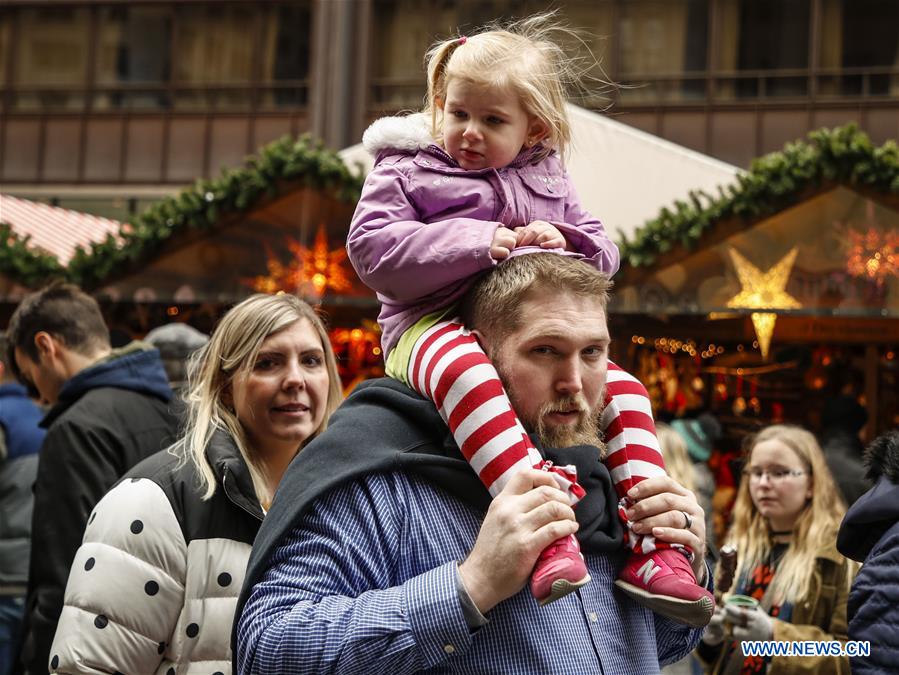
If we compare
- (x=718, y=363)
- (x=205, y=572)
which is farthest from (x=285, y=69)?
(x=205, y=572)

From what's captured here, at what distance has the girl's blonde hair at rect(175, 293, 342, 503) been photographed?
3.18m

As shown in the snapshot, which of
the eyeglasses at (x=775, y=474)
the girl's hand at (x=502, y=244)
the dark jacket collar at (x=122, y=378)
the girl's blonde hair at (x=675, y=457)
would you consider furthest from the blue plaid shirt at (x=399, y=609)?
the girl's blonde hair at (x=675, y=457)

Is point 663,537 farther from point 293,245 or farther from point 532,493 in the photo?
point 293,245

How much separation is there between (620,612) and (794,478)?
2807 mm

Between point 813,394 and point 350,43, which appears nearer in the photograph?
point 813,394

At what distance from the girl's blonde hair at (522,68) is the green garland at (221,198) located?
15.8 feet

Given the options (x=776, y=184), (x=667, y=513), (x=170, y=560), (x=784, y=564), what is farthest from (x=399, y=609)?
(x=776, y=184)

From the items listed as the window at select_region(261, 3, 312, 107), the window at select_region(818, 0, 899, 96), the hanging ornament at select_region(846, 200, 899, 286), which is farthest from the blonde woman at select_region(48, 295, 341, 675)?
the window at select_region(261, 3, 312, 107)

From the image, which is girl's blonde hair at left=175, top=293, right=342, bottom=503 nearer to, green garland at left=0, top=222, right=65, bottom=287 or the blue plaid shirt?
the blue plaid shirt

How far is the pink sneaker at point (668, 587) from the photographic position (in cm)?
218

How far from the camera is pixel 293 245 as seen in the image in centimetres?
790

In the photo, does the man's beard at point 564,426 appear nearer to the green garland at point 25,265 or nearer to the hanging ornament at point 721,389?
the green garland at point 25,265

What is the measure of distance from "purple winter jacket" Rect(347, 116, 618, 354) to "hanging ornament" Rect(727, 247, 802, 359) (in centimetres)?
482

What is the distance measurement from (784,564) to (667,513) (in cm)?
259
